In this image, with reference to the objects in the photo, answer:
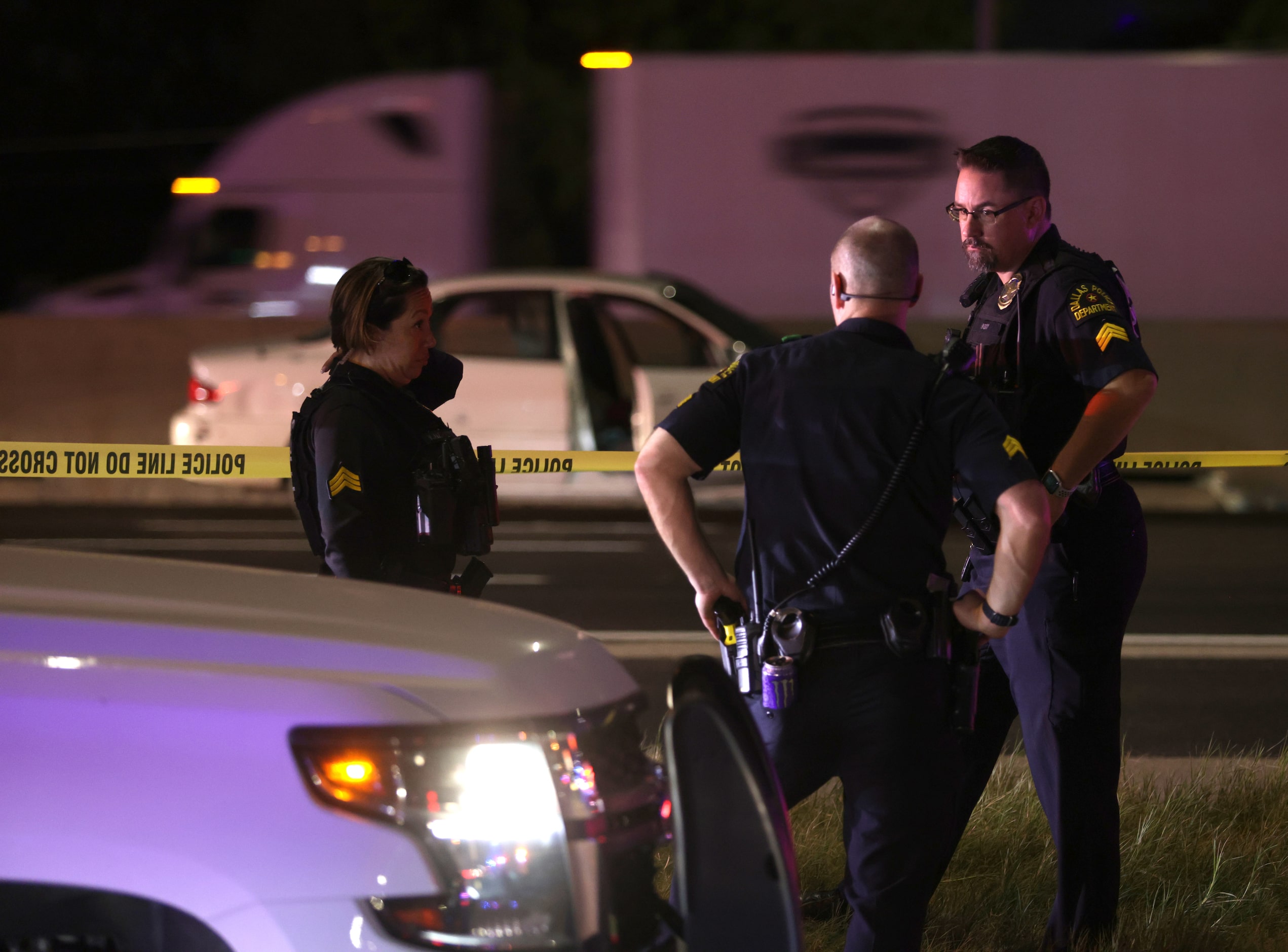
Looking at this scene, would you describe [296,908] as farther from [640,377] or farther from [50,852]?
[640,377]

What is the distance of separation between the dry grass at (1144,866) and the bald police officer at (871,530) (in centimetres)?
87

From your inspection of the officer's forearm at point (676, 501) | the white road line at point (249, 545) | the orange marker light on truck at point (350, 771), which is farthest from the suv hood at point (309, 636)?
the white road line at point (249, 545)

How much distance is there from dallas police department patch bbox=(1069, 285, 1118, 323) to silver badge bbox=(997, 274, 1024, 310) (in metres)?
0.16

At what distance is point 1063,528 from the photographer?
3729 mm

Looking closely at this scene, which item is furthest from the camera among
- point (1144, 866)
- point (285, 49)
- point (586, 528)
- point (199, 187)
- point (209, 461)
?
point (285, 49)

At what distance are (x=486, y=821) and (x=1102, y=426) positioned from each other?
190 cm

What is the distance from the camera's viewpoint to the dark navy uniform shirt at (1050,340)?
3658 millimetres

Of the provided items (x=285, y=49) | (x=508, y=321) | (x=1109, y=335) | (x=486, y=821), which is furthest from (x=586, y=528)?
(x=285, y=49)

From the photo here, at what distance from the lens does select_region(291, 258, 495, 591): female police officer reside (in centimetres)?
358

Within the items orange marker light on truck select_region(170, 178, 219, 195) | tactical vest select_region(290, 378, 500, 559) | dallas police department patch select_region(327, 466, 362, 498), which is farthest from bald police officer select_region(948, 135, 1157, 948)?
orange marker light on truck select_region(170, 178, 219, 195)

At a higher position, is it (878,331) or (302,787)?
(878,331)

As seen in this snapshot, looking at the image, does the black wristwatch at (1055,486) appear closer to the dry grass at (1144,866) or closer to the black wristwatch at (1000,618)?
the black wristwatch at (1000,618)

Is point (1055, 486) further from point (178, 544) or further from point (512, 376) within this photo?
point (178, 544)

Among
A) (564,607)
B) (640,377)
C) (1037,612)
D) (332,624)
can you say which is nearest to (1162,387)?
(640,377)
